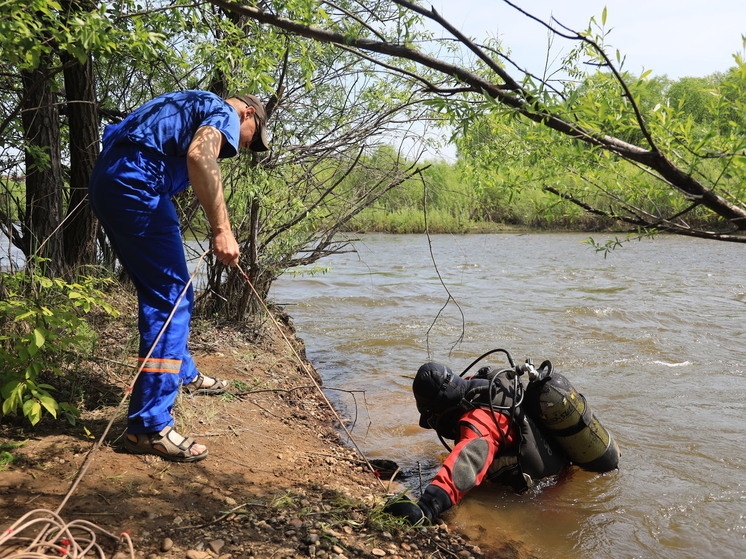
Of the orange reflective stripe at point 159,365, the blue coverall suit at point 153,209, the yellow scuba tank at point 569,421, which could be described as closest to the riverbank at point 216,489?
the blue coverall suit at point 153,209

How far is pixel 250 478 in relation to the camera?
10.1ft

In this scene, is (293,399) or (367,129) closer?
(293,399)

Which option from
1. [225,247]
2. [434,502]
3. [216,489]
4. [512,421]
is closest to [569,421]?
[512,421]

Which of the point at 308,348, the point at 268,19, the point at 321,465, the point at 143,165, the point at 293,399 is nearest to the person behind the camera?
the point at 268,19

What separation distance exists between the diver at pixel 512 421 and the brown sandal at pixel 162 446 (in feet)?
4.36

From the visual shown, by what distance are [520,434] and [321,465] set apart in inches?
45.9

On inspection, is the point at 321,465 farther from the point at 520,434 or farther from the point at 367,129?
the point at 367,129

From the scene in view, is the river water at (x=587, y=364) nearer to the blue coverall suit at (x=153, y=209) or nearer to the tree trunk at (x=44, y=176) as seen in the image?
the blue coverall suit at (x=153, y=209)

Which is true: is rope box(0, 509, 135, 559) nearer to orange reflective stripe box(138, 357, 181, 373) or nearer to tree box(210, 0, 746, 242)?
orange reflective stripe box(138, 357, 181, 373)

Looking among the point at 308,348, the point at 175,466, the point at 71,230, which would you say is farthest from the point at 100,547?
the point at 308,348

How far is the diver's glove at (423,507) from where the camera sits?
295 cm

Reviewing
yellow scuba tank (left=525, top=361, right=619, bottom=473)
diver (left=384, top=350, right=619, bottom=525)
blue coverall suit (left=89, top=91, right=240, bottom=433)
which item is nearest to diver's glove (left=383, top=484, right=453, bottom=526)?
diver (left=384, top=350, right=619, bottom=525)

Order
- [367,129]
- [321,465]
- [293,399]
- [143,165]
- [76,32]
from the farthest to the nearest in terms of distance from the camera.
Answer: [367,129]
[293,399]
[321,465]
[143,165]
[76,32]

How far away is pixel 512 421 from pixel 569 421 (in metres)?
0.35
